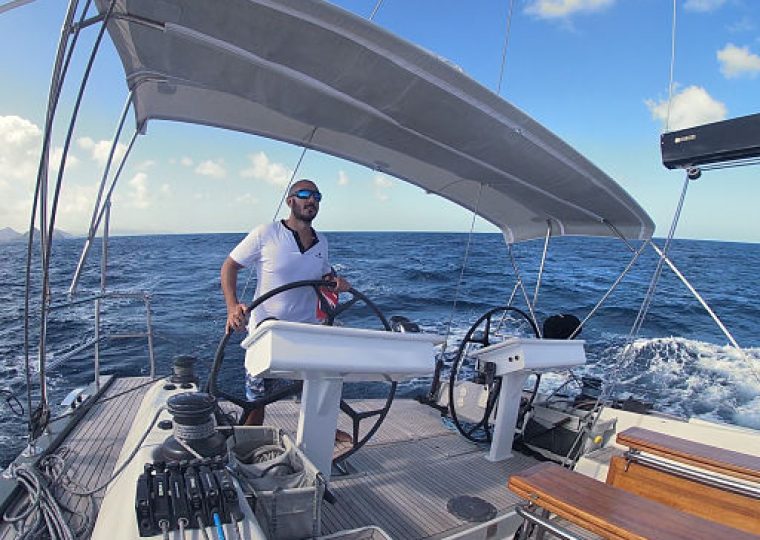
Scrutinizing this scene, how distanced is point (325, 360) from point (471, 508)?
1.29 meters

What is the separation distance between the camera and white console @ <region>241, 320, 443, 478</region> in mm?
1666

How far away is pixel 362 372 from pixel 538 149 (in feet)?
5.47

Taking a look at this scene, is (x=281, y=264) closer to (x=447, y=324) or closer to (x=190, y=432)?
(x=190, y=432)

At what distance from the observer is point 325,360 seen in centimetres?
173

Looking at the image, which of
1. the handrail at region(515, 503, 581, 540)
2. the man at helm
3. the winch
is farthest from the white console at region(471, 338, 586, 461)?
the winch

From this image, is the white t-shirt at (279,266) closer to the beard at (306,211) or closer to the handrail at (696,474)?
the beard at (306,211)

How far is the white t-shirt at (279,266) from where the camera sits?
2412mm

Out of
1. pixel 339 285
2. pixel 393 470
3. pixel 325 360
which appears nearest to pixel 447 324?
pixel 393 470

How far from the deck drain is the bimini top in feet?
6.24

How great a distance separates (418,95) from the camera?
2250 mm

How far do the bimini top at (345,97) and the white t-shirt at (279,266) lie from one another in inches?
30.0

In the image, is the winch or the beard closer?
the winch

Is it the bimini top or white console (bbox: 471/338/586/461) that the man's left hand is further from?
white console (bbox: 471/338/586/461)

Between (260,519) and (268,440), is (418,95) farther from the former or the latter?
(260,519)
